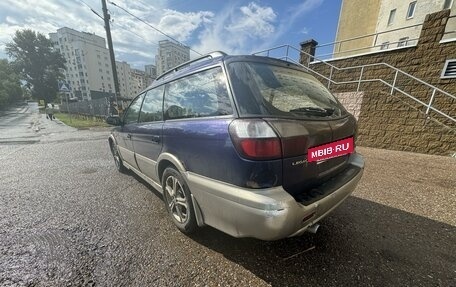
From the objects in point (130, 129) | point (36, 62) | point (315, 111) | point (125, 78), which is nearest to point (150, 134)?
point (130, 129)

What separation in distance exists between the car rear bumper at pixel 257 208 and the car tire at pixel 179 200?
25 centimetres

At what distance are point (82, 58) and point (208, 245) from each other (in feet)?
290

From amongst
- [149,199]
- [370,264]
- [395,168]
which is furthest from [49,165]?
[395,168]

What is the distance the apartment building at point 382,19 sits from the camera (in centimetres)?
1691

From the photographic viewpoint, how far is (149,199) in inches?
128

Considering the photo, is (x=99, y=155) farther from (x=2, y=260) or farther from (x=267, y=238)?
(x=267, y=238)

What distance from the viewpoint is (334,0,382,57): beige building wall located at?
21.3 metres

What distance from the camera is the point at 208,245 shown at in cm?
215

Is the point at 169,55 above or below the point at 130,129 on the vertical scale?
above

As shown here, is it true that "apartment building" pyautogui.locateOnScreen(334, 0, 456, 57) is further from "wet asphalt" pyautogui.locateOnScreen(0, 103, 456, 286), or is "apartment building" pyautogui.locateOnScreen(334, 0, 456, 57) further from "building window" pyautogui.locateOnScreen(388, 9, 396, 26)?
"wet asphalt" pyautogui.locateOnScreen(0, 103, 456, 286)

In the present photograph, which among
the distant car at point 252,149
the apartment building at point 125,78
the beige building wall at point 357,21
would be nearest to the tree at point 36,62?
the apartment building at point 125,78

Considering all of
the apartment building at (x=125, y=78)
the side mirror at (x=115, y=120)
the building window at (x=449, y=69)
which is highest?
the apartment building at (x=125, y=78)

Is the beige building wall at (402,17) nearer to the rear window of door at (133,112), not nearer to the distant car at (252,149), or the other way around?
the distant car at (252,149)

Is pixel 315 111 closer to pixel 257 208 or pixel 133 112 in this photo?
pixel 257 208
